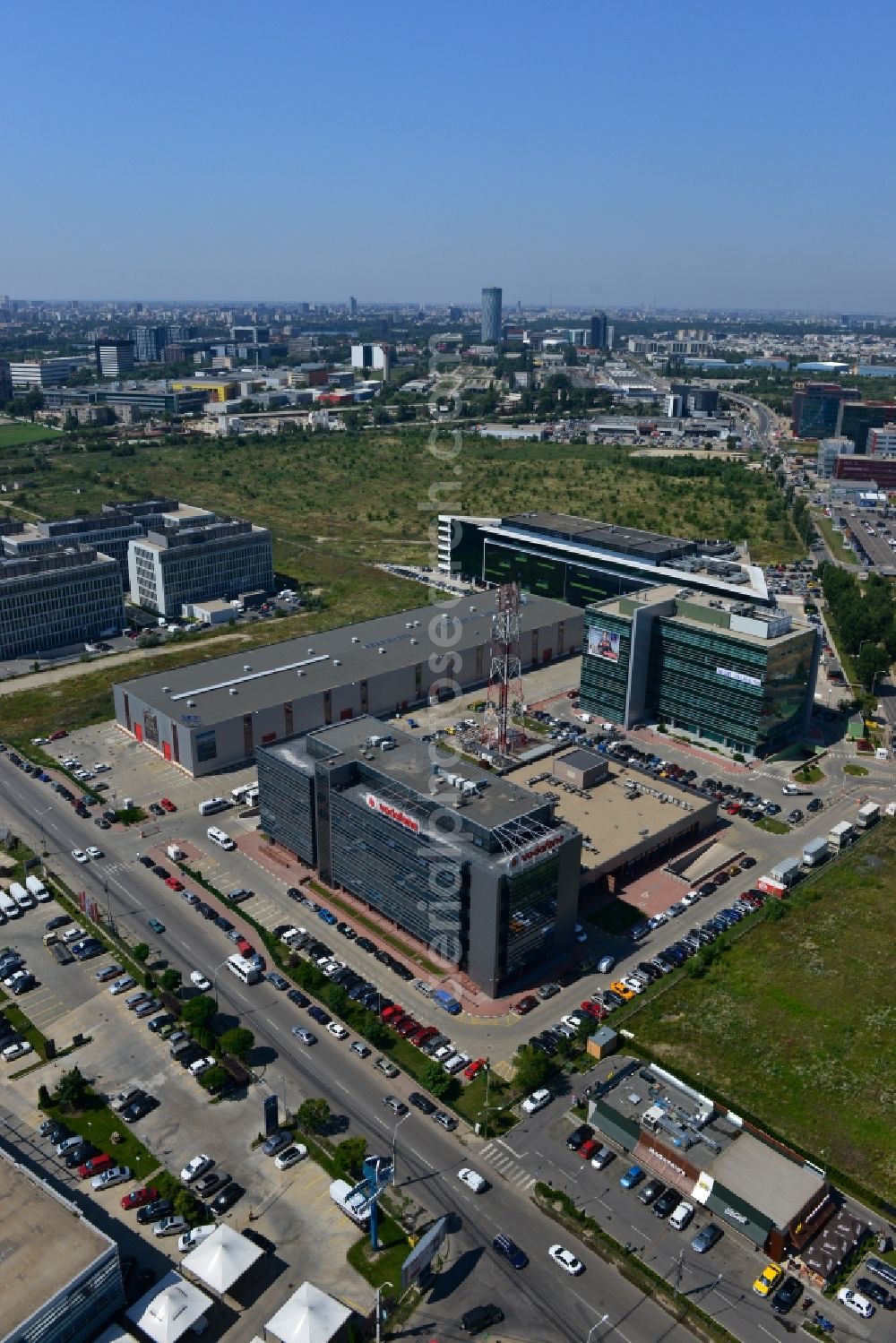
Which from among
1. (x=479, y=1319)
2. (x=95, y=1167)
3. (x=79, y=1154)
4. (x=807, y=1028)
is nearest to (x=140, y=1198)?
(x=95, y=1167)

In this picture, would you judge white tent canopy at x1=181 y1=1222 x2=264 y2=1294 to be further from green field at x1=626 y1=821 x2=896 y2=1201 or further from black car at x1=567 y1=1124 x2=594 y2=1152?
green field at x1=626 y1=821 x2=896 y2=1201

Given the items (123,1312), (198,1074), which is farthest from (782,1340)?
(198,1074)

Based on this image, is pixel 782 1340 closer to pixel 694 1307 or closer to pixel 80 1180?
pixel 694 1307

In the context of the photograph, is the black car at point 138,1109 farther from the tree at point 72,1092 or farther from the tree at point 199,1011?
the tree at point 199,1011

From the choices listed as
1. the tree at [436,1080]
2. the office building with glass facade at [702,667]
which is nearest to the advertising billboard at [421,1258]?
the tree at [436,1080]

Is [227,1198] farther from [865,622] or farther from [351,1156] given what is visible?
[865,622]

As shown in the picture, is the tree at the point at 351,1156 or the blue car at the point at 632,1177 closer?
the tree at the point at 351,1156
